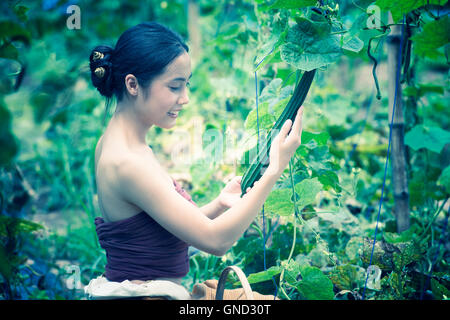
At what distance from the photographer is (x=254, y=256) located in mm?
1399

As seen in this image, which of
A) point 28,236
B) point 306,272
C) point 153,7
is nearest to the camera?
point 306,272

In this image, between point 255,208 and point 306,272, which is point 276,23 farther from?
point 306,272

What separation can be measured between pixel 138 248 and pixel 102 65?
0.50m

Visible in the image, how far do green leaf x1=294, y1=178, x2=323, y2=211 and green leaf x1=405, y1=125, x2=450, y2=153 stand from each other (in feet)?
1.86

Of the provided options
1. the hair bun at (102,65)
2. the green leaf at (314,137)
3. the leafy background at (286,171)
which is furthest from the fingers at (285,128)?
the hair bun at (102,65)

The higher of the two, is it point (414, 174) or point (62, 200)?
point (414, 174)

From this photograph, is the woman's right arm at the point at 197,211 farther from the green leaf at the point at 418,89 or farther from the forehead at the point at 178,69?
the green leaf at the point at 418,89

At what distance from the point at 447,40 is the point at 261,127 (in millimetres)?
537

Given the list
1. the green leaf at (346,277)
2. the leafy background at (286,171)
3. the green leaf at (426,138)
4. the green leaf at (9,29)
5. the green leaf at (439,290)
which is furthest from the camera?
the green leaf at (426,138)

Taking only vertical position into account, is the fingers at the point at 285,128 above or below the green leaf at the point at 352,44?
below

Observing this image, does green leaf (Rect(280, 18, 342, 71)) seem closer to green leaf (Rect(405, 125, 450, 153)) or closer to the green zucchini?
the green zucchini

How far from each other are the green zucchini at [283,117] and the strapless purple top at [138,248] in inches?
10.5

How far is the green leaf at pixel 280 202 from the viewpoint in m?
1.08

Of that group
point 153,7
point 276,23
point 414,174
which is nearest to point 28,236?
point 276,23
